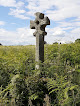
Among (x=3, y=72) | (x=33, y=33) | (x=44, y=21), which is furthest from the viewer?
(x=33, y=33)

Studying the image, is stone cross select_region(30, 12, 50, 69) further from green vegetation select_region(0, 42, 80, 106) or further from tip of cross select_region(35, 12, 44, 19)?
green vegetation select_region(0, 42, 80, 106)

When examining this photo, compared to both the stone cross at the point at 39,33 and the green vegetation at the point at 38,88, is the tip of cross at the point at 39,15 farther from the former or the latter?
the green vegetation at the point at 38,88

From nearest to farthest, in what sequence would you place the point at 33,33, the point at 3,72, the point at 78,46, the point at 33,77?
the point at 33,77 → the point at 3,72 → the point at 33,33 → the point at 78,46

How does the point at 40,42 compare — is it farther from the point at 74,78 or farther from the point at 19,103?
the point at 19,103

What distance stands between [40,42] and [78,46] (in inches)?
143

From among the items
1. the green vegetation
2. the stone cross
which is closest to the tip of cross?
Answer: the stone cross

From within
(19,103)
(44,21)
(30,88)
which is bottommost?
(19,103)

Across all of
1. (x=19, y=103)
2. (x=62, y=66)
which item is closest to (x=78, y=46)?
(x=62, y=66)

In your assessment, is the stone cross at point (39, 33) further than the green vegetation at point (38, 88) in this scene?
Yes

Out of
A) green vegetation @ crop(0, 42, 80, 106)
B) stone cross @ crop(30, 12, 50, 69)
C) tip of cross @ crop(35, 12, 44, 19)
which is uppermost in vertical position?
tip of cross @ crop(35, 12, 44, 19)

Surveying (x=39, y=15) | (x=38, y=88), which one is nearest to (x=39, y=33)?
(x=39, y=15)

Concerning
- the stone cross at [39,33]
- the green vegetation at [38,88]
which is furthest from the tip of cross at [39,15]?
the green vegetation at [38,88]

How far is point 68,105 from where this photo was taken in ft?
9.37

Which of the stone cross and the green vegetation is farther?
the stone cross
